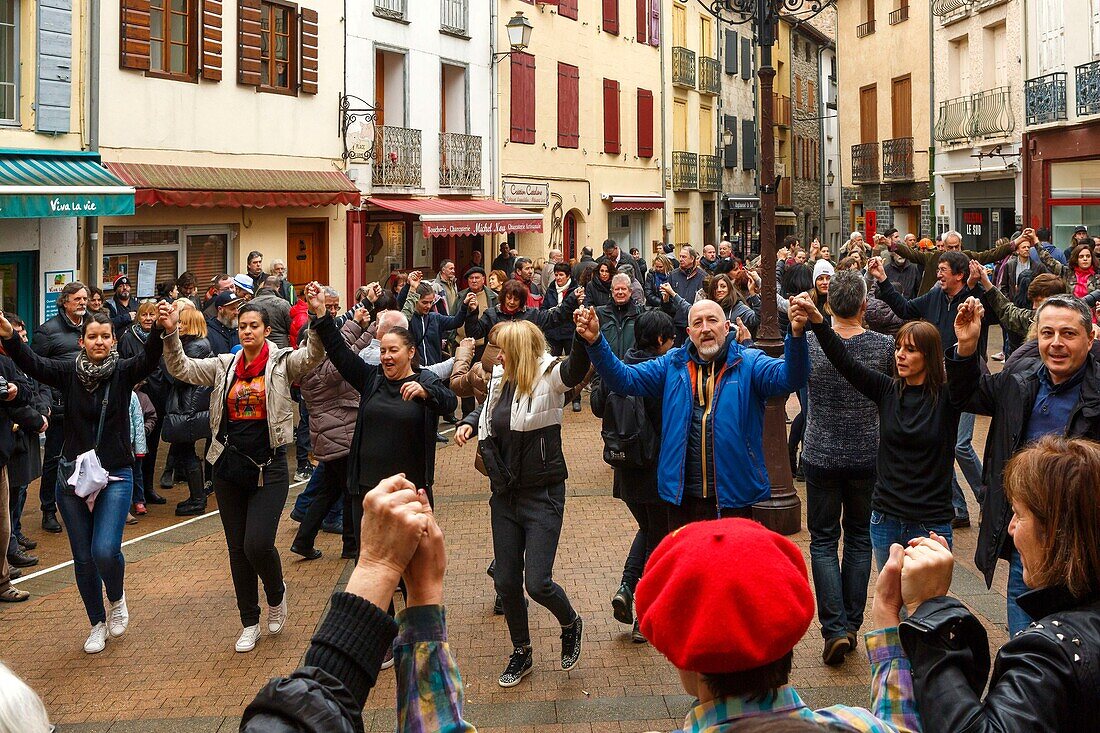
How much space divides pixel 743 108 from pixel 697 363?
40584 mm

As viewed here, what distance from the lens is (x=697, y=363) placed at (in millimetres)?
6391

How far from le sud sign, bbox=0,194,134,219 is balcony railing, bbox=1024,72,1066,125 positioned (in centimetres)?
1829

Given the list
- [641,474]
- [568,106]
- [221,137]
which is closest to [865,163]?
[568,106]

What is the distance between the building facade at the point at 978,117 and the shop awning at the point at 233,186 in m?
15.2

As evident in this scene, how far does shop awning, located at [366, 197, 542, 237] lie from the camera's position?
77.3ft

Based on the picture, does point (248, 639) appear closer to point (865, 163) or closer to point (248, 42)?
point (248, 42)

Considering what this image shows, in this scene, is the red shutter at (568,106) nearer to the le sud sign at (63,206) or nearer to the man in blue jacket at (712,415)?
the le sud sign at (63,206)

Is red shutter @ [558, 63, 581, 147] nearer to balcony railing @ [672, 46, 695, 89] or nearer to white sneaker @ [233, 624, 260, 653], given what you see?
balcony railing @ [672, 46, 695, 89]

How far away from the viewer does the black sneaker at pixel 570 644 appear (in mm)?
6828

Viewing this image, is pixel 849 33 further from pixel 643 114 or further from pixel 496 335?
pixel 496 335

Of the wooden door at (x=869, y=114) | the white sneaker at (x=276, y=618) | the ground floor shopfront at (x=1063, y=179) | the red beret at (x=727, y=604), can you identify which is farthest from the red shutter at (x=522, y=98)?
the red beret at (x=727, y=604)

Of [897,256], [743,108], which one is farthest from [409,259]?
[743,108]

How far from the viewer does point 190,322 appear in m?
10.6

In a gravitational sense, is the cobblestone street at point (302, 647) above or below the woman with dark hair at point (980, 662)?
below
